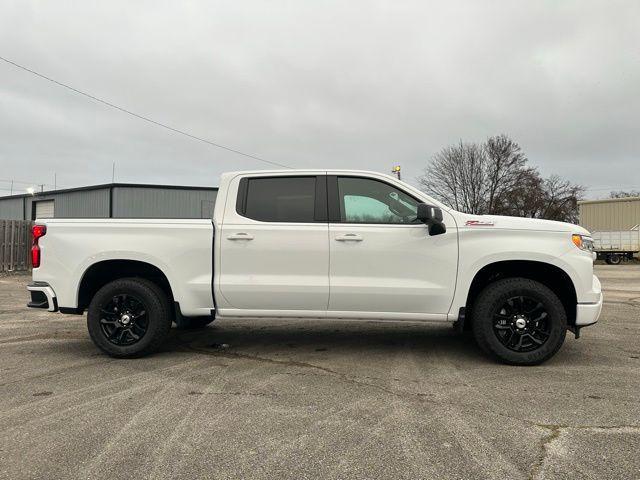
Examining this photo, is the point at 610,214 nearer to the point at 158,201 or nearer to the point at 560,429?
the point at 158,201

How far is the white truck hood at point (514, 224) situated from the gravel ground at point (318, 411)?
4.49 feet

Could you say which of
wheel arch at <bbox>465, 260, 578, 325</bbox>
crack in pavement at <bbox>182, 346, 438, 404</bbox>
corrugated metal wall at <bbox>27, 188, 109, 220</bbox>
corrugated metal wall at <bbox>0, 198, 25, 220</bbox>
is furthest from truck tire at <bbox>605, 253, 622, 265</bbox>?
corrugated metal wall at <bbox>0, 198, 25, 220</bbox>

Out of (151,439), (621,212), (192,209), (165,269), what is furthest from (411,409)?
(621,212)

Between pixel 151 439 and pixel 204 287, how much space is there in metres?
2.04

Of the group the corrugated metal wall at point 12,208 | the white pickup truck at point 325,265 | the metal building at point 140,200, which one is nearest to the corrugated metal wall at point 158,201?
the metal building at point 140,200

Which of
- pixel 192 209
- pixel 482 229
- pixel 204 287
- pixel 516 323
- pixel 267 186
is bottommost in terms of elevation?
pixel 516 323

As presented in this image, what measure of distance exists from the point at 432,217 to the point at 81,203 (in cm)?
2852

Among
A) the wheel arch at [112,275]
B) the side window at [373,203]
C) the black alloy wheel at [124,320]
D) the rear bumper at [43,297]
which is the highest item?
the side window at [373,203]

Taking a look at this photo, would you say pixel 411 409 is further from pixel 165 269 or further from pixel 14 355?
Result: pixel 14 355

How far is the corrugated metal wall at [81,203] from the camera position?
27312mm

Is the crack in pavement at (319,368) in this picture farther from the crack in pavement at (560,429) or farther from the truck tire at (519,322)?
the truck tire at (519,322)

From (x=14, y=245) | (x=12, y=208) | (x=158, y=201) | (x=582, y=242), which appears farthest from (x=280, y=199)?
(x=12, y=208)

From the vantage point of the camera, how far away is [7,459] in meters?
2.93

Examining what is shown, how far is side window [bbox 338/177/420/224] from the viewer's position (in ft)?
16.5
